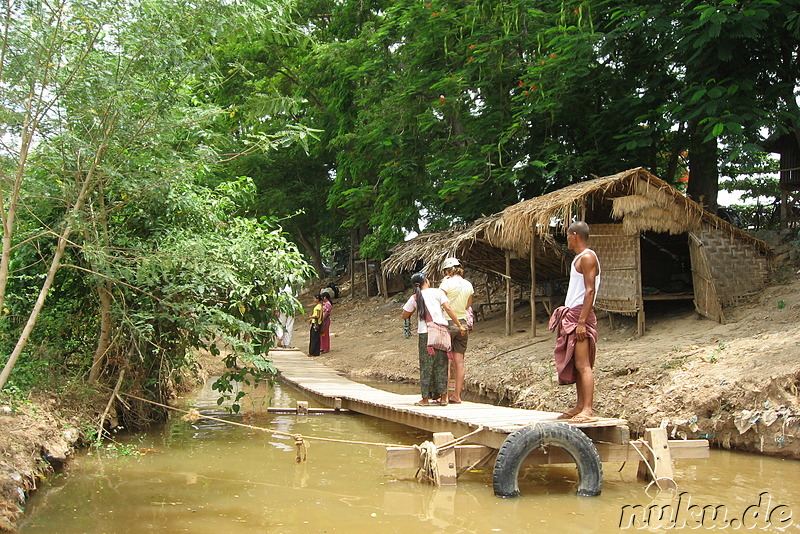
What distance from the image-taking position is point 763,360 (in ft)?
25.3

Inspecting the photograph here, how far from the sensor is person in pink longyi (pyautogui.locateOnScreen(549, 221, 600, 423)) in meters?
5.56

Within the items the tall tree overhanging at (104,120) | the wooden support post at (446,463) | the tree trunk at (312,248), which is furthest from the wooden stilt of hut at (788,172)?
the tree trunk at (312,248)

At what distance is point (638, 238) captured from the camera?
10.8 metres

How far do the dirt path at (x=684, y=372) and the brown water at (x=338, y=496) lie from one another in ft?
1.24

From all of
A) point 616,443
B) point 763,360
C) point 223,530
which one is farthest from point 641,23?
point 223,530

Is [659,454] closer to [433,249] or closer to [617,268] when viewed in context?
[617,268]

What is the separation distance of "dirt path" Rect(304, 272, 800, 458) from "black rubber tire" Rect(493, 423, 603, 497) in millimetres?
2381

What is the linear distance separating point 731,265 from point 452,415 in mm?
6667

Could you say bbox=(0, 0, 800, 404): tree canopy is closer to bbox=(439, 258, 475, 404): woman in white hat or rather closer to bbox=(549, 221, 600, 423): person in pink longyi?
bbox=(439, 258, 475, 404): woman in white hat

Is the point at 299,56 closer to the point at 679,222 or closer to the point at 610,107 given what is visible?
the point at 610,107

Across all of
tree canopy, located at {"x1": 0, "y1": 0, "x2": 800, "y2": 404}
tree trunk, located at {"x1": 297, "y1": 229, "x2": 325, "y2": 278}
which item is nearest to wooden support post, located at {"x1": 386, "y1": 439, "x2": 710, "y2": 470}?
tree canopy, located at {"x1": 0, "y1": 0, "x2": 800, "y2": 404}

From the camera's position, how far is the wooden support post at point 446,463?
5.54m

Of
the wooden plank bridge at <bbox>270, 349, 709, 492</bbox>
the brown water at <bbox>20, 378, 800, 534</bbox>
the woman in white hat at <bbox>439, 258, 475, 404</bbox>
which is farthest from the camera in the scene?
the woman in white hat at <bbox>439, 258, 475, 404</bbox>

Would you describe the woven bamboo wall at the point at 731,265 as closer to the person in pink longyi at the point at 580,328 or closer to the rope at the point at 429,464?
the person in pink longyi at the point at 580,328
